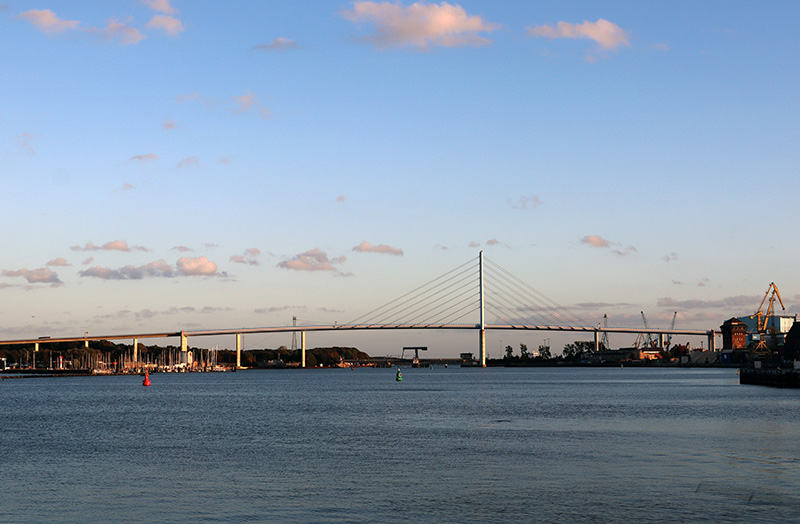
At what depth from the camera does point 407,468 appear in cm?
3581

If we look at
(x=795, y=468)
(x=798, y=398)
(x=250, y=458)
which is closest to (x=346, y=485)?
(x=250, y=458)

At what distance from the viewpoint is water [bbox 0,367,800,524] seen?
26.5m

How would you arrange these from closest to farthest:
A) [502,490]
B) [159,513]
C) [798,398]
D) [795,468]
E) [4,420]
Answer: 1. [159,513]
2. [502,490]
3. [795,468]
4. [4,420]
5. [798,398]

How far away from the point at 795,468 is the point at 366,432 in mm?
26153

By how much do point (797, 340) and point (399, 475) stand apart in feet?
568

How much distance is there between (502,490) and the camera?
30.2 m

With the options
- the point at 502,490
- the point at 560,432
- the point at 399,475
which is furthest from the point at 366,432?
the point at 502,490

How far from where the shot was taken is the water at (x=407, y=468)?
26453 mm

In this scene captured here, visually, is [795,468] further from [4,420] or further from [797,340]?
[797,340]

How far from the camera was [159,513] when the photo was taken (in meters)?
26.5

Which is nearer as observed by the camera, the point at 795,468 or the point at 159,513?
the point at 159,513

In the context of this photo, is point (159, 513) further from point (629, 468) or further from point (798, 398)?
point (798, 398)

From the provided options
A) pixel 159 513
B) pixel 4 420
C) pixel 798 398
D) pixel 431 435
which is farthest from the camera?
pixel 798 398

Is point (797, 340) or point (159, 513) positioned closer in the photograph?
point (159, 513)
